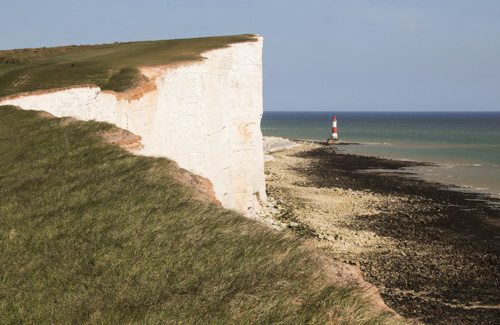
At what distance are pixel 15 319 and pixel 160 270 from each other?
139 cm

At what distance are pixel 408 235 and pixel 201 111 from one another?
387 inches

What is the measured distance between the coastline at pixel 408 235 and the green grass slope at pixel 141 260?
285 inches

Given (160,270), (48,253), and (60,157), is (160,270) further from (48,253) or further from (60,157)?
(60,157)

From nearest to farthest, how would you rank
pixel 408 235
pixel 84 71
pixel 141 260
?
pixel 141 260 → pixel 84 71 → pixel 408 235

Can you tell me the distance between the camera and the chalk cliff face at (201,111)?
1323 centimetres

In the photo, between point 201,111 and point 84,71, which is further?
point 201,111

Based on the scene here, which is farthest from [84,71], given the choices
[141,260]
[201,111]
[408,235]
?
[408,235]

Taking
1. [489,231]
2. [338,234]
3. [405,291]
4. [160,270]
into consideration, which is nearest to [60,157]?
[160,270]

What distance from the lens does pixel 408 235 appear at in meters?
17.5

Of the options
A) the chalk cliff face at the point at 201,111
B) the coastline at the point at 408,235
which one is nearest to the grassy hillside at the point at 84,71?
the chalk cliff face at the point at 201,111

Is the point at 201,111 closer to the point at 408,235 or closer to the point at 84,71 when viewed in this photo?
the point at 84,71

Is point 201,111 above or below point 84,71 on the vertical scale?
below

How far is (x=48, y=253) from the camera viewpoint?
4695 millimetres

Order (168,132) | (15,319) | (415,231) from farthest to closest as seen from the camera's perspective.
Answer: (415,231) → (168,132) → (15,319)
